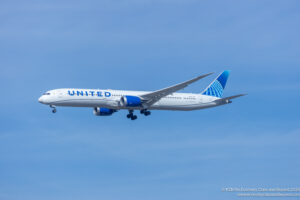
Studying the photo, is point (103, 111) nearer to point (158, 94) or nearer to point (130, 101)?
point (130, 101)

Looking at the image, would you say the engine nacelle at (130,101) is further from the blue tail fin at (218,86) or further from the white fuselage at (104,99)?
the blue tail fin at (218,86)

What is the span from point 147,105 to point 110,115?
8.23 meters

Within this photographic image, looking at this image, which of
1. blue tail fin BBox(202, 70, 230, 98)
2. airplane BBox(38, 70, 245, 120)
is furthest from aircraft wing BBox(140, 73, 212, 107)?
blue tail fin BBox(202, 70, 230, 98)

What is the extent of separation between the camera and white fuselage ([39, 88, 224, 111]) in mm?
77625

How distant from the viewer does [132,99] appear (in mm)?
80375

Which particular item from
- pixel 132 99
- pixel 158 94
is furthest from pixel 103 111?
pixel 158 94

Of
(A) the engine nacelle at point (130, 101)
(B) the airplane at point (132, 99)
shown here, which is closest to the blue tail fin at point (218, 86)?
(B) the airplane at point (132, 99)

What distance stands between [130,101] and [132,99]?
22.1 inches

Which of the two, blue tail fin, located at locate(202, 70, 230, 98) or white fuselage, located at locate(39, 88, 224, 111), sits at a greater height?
blue tail fin, located at locate(202, 70, 230, 98)

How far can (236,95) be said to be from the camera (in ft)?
269

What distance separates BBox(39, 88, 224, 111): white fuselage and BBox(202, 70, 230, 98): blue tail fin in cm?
479

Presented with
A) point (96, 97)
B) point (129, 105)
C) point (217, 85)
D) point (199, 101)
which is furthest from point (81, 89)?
point (217, 85)

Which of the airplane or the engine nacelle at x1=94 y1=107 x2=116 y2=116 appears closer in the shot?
the airplane

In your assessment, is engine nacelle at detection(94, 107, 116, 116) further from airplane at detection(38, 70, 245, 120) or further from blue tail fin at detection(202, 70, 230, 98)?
blue tail fin at detection(202, 70, 230, 98)
